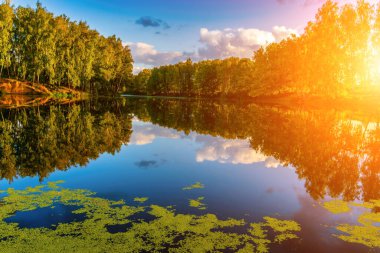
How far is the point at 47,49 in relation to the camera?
79.3 metres

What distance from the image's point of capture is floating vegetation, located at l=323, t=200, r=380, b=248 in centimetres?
894

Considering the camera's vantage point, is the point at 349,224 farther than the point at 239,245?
Yes

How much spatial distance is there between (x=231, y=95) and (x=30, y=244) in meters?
128

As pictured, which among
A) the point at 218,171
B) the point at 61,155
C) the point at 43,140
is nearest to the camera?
the point at 218,171

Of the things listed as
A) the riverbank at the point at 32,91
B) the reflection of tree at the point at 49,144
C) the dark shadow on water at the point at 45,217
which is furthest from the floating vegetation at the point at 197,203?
the riverbank at the point at 32,91

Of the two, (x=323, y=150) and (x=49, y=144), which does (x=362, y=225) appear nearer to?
(x=323, y=150)

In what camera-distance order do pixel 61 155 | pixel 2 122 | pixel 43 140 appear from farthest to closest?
pixel 2 122 → pixel 43 140 → pixel 61 155

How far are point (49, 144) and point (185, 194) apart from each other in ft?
41.0

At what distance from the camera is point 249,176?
15852mm

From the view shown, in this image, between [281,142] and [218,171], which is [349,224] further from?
[281,142]

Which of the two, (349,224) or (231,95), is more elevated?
(231,95)

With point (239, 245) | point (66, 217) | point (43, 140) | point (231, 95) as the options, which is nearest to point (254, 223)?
point (239, 245)

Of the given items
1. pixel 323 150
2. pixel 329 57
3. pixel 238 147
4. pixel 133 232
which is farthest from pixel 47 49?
pixel 133 232

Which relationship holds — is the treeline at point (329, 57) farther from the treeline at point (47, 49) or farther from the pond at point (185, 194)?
the treeline at point (47, 49)
